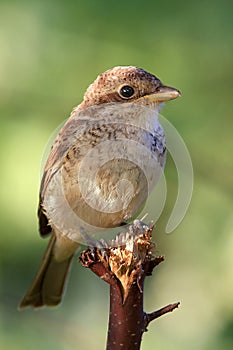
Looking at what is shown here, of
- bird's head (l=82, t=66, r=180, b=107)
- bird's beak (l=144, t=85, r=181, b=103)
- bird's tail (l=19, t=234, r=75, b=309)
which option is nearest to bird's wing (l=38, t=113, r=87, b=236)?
bird's head (l=82, t=66, r=180, b=107)

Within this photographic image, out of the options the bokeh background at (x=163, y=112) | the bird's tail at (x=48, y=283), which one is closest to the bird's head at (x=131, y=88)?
the bokeh background at (x=163, y=112)

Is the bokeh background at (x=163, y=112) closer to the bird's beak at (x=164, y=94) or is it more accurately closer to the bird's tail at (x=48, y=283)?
the bird's tail at (x=48, y=283)

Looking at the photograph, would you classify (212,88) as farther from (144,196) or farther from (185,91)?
(144,196)

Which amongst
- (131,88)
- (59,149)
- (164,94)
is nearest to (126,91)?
(131,88)

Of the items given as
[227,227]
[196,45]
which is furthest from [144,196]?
[196,45]

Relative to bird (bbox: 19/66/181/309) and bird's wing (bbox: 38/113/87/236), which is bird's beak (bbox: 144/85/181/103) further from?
bird's wing (bbox: 38/113/87/236)
